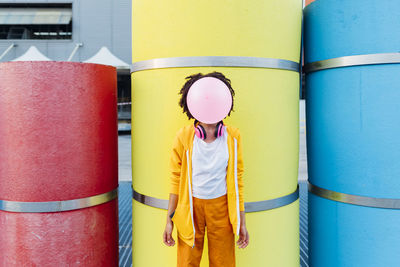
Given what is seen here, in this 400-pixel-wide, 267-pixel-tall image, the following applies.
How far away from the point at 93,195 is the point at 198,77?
116 cm

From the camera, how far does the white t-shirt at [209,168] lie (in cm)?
182

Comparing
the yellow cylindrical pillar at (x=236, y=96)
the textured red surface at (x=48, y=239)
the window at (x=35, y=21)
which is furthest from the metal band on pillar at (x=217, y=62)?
the window at (x=35, y=21)

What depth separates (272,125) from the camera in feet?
7.11

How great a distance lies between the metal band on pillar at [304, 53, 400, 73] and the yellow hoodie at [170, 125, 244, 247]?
0.91 m

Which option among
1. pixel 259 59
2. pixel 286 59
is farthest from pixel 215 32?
pixel 286 59

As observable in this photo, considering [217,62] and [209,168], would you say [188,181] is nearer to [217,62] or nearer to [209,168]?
[209,168]

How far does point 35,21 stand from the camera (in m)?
21.5

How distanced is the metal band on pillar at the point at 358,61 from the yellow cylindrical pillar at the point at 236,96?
197 mm

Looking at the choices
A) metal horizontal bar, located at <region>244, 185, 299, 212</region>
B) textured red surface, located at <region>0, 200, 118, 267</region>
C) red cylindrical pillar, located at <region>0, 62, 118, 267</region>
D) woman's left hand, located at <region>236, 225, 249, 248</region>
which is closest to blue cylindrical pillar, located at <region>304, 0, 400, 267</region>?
metal horizontal bar, located at <region>244, 185, 299, 212</region>

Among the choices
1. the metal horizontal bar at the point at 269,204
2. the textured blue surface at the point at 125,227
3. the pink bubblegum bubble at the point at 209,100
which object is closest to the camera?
the pink bubblegum bubble at the point at 209,100

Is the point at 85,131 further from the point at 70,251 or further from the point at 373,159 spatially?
the point at 373,159

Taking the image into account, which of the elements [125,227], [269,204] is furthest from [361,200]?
[125,227]

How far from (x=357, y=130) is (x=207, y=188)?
1.08 meters

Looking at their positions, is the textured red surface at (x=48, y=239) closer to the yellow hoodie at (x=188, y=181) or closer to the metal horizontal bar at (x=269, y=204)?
the yellow hoodie at (x=188, y=181)
